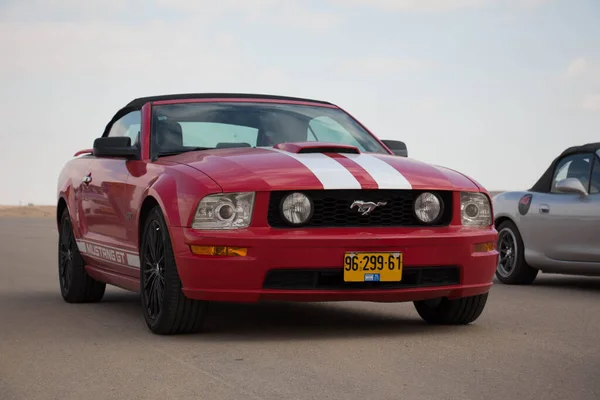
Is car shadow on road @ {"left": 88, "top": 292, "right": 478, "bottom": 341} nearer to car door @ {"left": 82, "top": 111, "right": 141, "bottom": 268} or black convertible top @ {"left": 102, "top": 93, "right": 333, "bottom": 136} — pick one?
car door @ {"left": 82, "top": 111, "right": 141, "bottom": 268}

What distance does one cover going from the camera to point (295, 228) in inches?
255

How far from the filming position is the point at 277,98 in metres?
8.46

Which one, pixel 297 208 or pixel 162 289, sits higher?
pixel 297 208

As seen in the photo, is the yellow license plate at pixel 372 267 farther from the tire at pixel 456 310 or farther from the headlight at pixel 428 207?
the tire at pixel 456 310

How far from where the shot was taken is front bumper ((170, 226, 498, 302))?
6.39m

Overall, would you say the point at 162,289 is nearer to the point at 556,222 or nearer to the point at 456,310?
the point at 456,310

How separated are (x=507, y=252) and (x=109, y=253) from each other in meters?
5.17

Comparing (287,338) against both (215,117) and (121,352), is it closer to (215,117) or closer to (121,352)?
(121,352)

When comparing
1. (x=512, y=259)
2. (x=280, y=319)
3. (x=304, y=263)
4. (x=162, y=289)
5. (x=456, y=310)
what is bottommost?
(x=512, y=259)

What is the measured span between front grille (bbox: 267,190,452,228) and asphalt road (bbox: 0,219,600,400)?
0.65 m

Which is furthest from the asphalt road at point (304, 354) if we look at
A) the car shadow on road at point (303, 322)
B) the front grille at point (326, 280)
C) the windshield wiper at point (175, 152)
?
the windshield wiper at point (175, 152)

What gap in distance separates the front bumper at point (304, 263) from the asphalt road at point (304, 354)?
0.27 metres

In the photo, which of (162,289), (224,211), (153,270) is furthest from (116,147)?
(224,211)

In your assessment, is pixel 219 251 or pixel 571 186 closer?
pixel 219 251
